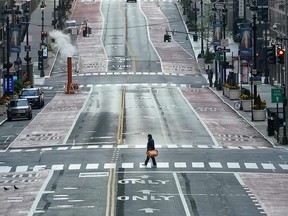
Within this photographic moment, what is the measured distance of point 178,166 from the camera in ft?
196

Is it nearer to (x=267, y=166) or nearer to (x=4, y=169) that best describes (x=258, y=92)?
(x=267, y=166)

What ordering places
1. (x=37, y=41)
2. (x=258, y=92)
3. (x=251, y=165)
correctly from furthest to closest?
1. (x=37, y=41)
2. (x=258, y=92)
3. (x=251, y=165)

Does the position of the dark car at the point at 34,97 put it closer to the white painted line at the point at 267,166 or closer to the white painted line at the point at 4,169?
the white painted line at the point at 4,169

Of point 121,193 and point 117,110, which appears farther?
point 117,110

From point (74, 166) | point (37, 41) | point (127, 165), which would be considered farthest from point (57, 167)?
point (37, 41)

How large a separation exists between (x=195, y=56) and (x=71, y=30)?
2647 centimetres

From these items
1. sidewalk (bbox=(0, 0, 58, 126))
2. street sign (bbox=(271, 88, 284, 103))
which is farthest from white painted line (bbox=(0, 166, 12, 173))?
sidewalk (bbox=(0, 0, 58, 126))

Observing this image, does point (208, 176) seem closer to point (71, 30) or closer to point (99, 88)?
point (99, 88)

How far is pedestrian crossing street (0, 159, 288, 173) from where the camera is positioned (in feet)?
194

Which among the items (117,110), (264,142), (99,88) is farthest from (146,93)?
(264,142)

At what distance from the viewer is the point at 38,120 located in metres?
87.1

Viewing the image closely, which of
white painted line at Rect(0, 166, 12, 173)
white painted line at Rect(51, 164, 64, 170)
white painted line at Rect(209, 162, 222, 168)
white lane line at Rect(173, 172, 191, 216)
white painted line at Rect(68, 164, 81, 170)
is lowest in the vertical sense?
white painted line at Rect(0, 166, 12, 173)

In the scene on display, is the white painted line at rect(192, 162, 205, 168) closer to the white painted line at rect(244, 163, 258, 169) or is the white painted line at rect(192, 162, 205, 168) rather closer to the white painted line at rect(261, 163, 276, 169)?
the white painted line at rect(244, 163, 258, 169)

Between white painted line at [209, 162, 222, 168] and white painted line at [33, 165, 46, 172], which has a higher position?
white painted line at [209, 162, 222, 168]
